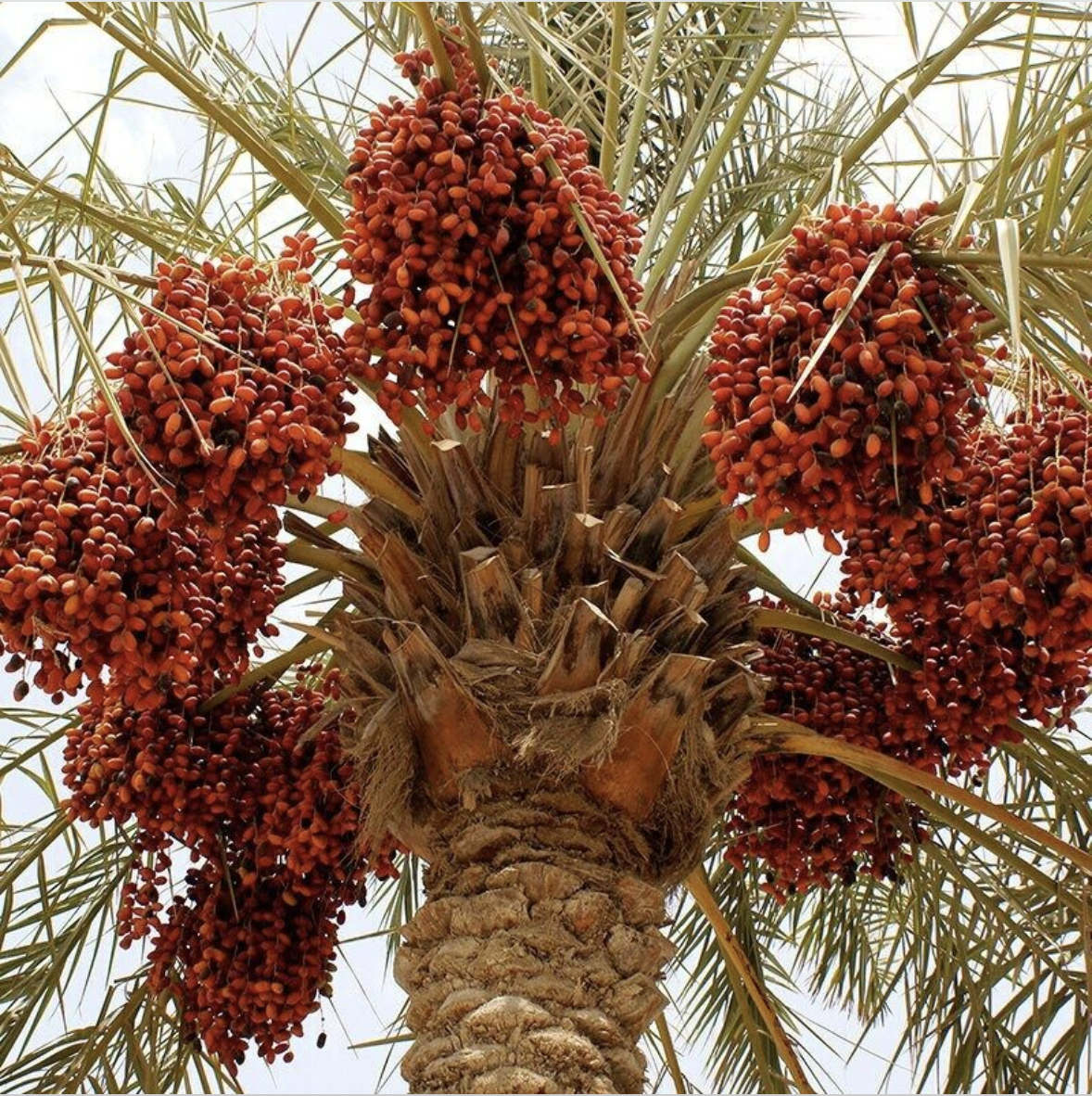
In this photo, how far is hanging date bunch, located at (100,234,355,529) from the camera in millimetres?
3393

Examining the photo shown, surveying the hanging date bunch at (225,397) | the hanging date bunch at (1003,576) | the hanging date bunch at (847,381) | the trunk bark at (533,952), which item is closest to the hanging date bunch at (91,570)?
the hanging date bunch at (225,397)

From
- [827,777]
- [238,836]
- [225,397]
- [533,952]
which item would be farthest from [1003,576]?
[238,836]

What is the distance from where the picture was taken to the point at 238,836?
Result: 444cm

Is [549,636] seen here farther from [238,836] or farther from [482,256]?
[238,836]

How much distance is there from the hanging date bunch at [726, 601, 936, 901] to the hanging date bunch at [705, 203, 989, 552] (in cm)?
89

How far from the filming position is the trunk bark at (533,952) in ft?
11.4

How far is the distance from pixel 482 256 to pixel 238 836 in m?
1.71

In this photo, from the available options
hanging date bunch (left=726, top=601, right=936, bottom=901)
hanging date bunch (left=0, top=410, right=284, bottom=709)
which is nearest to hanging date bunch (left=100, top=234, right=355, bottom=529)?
hanging date bunch (left=0, top=410, right=284, bottom=709)

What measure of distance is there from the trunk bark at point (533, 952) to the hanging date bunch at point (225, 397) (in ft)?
2.87

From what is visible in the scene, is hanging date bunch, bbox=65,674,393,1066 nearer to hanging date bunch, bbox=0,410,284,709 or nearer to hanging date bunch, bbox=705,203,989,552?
hanging date bunch, bbox=0,410,284,709

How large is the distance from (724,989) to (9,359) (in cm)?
353

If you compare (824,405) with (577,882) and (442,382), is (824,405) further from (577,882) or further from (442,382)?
(577,882)

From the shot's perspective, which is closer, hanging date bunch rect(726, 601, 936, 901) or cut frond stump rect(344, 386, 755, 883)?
cut frond stump rect(344, 386, 755, 883)

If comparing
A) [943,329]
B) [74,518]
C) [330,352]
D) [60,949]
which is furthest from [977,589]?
[60,949]
